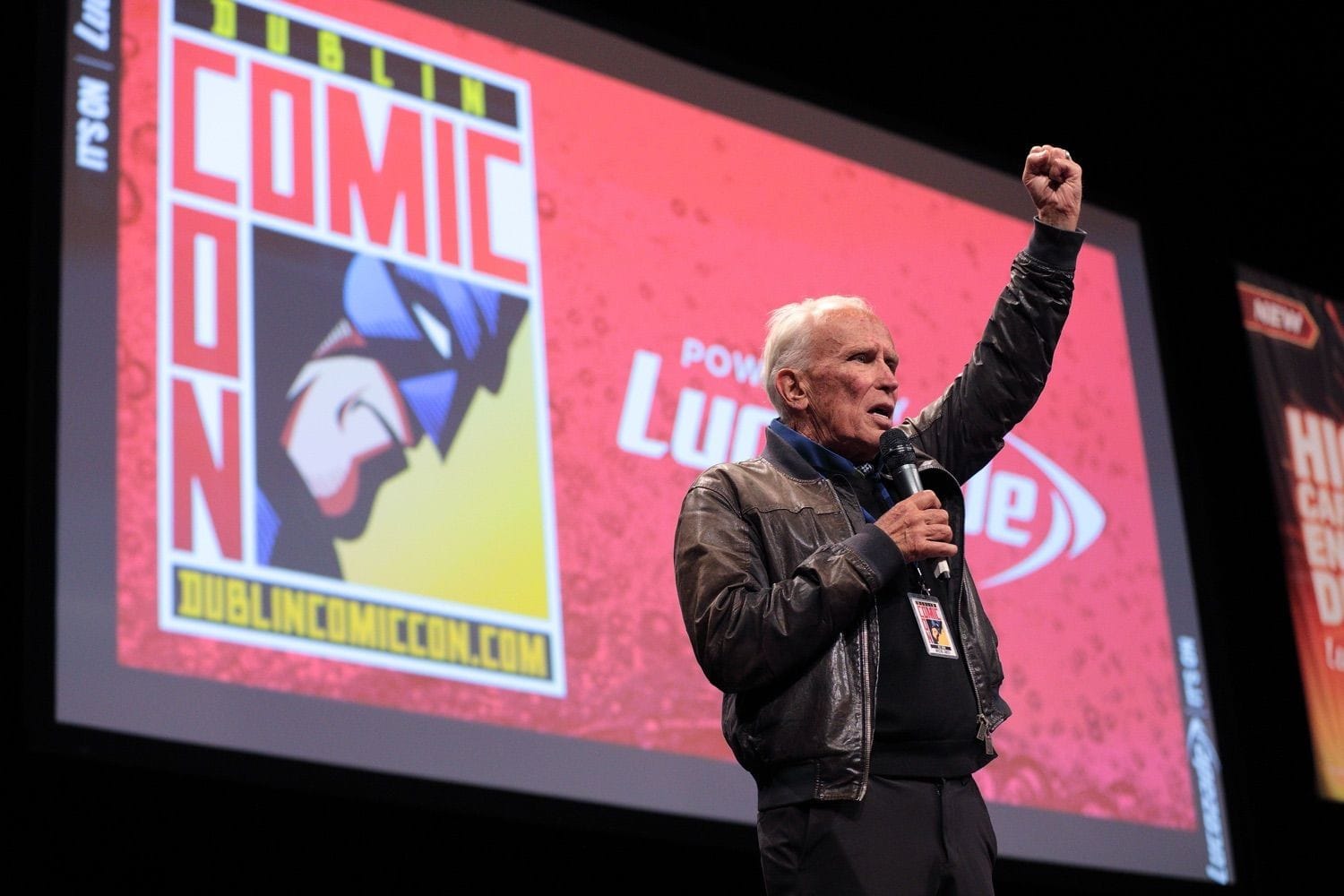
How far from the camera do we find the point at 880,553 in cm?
193

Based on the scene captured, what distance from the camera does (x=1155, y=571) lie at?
4.77 m

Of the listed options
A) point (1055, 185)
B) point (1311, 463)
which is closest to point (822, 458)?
point (1055, 185)

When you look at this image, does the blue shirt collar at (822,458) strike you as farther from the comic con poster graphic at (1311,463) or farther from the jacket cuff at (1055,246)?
the comic con poster graphic at (1311,463)

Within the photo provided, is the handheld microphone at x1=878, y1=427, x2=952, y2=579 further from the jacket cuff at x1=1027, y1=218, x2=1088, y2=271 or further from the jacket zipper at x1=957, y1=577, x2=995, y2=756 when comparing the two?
the jacket cuff at x1=1027, y1=218, x2=1088, y2=271

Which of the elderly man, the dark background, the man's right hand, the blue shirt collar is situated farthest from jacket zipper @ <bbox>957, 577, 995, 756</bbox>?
the dark background

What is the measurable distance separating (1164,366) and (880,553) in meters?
3.44

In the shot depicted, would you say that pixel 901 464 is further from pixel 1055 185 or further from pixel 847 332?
pixel 1055 185

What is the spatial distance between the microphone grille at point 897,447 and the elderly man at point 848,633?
0.03 metres

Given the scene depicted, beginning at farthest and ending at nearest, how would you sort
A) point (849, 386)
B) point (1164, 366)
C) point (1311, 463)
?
point (1311, 463)
point (1164, 366)
point (849, 386)

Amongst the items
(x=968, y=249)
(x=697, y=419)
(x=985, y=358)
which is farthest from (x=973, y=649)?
(x=968, y=249)

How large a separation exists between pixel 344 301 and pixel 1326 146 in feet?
13.0

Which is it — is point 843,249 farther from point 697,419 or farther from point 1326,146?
point 1326,146

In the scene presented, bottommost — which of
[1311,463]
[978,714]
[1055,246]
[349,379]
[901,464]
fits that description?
[978,714]

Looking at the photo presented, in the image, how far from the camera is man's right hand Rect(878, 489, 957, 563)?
6.35ft
